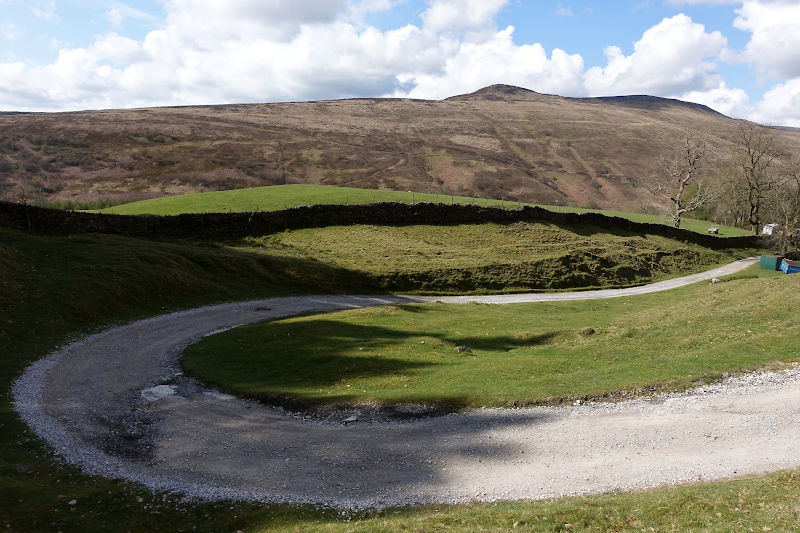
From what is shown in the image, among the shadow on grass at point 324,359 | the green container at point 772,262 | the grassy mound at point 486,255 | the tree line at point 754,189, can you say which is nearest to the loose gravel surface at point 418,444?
the shadow on grass at point 324,359

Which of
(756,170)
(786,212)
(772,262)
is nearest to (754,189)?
(756,170)

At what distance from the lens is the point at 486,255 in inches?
2842

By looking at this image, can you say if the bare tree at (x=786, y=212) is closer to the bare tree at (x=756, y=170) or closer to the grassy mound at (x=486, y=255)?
the bare tree at (x=756, y=170)

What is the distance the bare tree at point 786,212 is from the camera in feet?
284

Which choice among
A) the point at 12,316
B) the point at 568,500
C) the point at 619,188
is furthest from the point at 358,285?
the point at 619,188

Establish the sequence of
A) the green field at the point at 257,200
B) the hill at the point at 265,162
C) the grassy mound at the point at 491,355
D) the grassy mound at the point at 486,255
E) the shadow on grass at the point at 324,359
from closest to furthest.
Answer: the grassy mound at the point at 491,355
the shadow on grass at the point at 324,359
the grassy mound at the point at 486,255
the green field at the point at 257,200
the hill at the point at 265,162

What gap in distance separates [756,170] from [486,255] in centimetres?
7689

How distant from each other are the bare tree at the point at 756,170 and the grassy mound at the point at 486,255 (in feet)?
101

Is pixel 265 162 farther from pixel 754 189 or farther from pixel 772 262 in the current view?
pixel 754 189

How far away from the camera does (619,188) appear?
168 meters

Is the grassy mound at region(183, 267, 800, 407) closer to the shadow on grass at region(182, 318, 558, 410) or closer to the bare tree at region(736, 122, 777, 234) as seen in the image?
the shadow on grass at region(182, 318, 558, 410)

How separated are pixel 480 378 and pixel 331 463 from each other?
9.67 m

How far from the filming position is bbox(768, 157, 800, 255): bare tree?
284ft

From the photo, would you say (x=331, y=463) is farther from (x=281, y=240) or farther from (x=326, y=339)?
(x=281, y=240)
